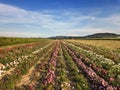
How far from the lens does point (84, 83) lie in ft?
34.6

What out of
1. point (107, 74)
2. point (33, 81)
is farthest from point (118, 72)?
point (33, 81)

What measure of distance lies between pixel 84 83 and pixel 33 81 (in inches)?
137

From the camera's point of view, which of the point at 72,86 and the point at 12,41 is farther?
the point at 12,41

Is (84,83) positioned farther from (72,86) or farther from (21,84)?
(21,84)

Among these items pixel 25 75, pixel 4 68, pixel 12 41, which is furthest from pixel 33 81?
pixel 12 41

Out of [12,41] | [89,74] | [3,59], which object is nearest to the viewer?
[89,74]

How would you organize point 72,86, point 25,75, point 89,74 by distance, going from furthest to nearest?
point 25,75 < point 89,74 < point 72,86

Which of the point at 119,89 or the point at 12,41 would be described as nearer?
the point at 119,89

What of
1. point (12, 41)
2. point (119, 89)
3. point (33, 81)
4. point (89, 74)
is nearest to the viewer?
point (119, 89)

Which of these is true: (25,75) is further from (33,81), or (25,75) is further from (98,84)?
(98,84)

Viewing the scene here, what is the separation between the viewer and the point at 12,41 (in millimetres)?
38844

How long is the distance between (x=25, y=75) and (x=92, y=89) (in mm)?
5893

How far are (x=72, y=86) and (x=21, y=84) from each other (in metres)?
3.28

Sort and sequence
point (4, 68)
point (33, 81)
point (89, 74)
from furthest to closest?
point (4, 68), point (89, 74), point (33, 81)
